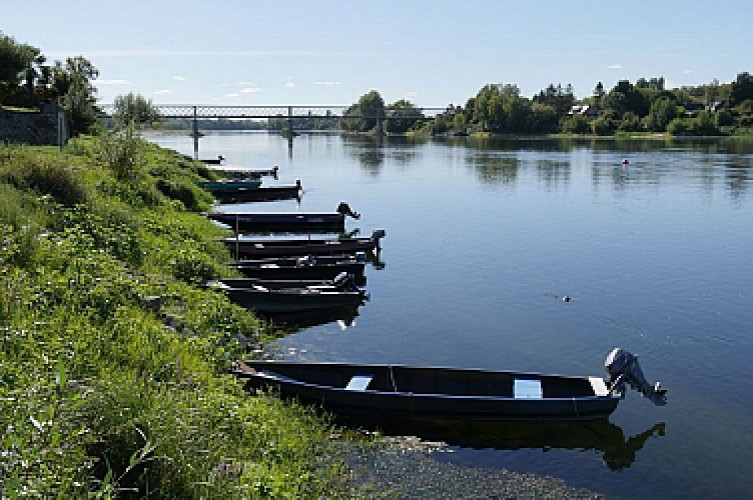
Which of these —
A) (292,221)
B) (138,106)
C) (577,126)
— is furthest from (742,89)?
(292,221)

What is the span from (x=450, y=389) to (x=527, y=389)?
167 centimetres

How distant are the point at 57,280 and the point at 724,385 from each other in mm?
15747

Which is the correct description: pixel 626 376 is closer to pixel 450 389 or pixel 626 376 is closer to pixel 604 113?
pixel 450 389

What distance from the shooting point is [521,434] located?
15.5 meters

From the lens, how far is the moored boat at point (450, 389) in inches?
603

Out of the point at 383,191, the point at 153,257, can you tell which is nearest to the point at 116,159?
the point at 153,257

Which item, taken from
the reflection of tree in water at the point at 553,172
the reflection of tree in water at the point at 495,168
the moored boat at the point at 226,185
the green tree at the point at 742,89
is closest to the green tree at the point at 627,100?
the green tree at the point at 742,89

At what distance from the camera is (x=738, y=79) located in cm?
15812

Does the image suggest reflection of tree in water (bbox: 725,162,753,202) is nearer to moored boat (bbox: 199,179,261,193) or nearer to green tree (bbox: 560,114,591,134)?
moored boat (bbox: 199,179,261,193)

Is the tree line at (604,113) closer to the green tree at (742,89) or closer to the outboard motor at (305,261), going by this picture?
the green tree at (742,89)

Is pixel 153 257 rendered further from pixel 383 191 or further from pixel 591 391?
pixel 383 191

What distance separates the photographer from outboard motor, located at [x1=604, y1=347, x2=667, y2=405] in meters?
16.0

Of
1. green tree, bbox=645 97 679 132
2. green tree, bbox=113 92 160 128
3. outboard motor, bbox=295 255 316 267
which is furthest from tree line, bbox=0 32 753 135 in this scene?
outboard motor, bbox=295 255 316 267

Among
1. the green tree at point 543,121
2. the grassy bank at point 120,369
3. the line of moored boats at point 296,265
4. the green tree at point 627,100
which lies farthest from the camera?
the green tree at point 543,121
